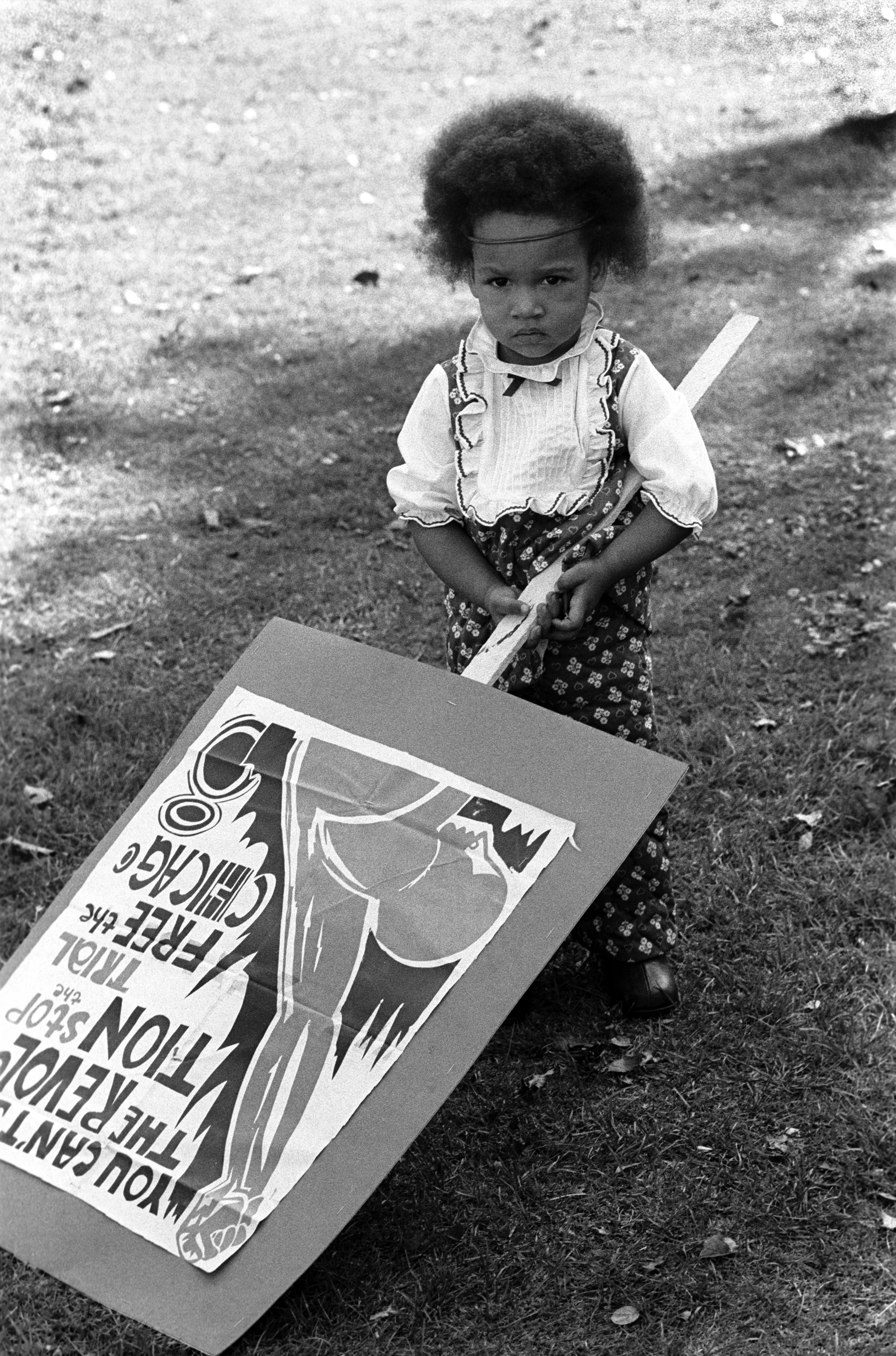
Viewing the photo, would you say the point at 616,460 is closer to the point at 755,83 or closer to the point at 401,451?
the point at 401,451

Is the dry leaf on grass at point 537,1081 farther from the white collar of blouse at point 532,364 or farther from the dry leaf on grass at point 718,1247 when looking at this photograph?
the white collar of blouse at point 532,364

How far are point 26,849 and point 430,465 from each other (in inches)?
59.5

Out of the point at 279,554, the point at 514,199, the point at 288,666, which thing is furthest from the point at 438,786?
the point at 279,554

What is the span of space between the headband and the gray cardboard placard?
0.73 metres

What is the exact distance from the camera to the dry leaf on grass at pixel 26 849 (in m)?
3.56

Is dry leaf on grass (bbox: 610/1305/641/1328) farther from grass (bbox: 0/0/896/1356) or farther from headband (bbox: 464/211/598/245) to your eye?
headband (bbox: 464/211/598/245)

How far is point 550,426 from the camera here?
266 cm

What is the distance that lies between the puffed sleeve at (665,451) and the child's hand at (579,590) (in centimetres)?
16

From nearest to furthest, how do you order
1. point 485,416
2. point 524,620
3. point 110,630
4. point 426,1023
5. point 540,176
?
point 426,1023
point 540,176
point 524,620
point 485,416
point 110,630

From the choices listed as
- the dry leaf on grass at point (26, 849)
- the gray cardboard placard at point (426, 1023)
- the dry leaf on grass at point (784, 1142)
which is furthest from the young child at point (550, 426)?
the dry leaf on grass at point (26, 849)

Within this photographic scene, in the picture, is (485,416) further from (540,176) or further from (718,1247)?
(718,1247)

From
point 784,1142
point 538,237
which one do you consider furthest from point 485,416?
point 784,1142

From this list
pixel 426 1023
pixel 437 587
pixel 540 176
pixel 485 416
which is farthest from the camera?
pixel 437 587

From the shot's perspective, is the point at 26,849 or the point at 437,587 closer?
the point at 26,849
